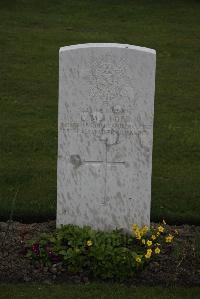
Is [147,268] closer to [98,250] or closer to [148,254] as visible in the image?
[148,254]

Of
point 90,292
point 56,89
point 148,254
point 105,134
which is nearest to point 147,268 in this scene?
point 148,254

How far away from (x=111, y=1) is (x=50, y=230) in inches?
525

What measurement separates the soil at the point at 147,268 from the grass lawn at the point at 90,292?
118 mm

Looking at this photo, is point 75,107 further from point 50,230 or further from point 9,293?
point 9,293

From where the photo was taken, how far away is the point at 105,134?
238 inches

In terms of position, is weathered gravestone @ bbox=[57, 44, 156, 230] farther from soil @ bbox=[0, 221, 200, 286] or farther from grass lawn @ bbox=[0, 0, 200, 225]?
grass lawn @ bbox=[0, 0, 200, 225]

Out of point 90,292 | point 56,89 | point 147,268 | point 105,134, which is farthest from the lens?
point 56,89

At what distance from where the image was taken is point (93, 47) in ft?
19.5

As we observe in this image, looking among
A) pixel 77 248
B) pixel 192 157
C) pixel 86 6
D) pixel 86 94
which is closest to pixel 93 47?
pixel 86 94

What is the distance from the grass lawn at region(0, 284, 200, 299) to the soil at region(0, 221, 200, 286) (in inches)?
4.7

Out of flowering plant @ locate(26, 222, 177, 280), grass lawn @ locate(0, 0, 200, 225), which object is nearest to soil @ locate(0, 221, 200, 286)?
flowering plant @ locate(26, 222, 177, 280)

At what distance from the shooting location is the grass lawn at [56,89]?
7.50m

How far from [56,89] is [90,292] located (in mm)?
6515

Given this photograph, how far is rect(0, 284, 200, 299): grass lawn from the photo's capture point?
5.43m
